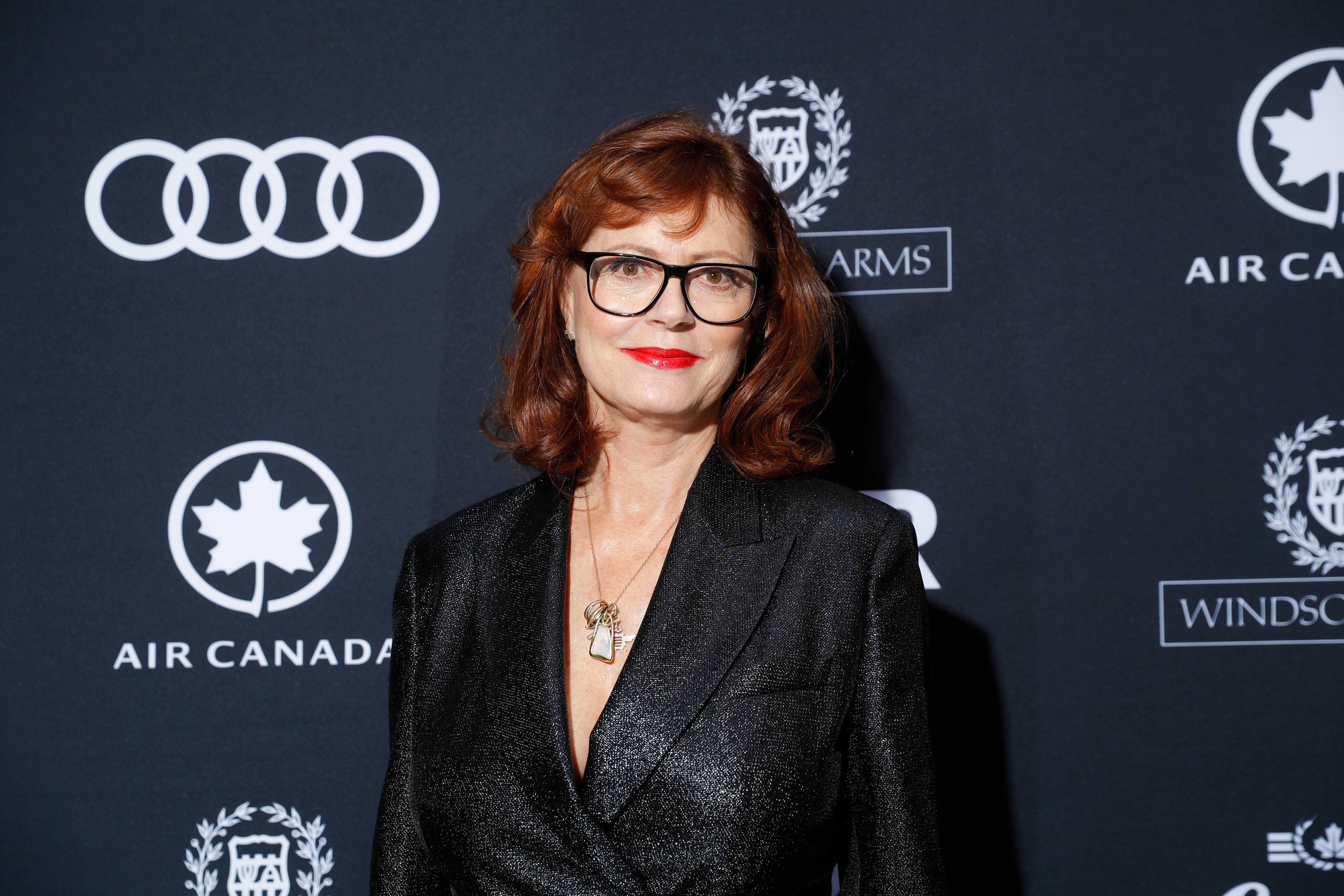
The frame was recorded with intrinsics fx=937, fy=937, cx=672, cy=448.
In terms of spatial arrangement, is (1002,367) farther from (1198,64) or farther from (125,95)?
(125,95)

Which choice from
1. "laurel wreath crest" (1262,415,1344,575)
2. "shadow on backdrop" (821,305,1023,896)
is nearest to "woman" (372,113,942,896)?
"shadow on backdrop" (821,305,1023,896)

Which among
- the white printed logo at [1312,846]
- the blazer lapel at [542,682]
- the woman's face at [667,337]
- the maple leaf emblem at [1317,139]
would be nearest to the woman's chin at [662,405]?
the woman's face at [667,337]

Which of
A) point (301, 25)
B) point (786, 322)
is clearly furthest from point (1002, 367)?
point (301, 25)

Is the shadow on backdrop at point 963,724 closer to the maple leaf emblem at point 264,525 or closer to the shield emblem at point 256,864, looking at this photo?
the maple leaf emblem at point 264,525

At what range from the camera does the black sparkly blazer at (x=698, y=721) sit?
1.29 m

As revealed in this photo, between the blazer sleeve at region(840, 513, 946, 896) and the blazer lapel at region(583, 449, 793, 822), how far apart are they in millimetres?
164

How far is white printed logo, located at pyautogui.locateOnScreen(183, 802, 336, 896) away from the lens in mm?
2059

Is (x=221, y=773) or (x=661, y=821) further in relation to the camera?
(x=221, y=773)

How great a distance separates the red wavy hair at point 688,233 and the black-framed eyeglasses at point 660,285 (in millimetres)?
56

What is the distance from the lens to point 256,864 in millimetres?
2057

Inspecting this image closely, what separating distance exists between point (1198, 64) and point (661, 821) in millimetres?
1854

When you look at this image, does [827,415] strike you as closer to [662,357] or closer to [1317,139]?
[662,357]

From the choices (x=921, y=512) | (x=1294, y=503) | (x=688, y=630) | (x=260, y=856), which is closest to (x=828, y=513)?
(x=688, y=630)

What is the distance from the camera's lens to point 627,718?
51.9 inches
